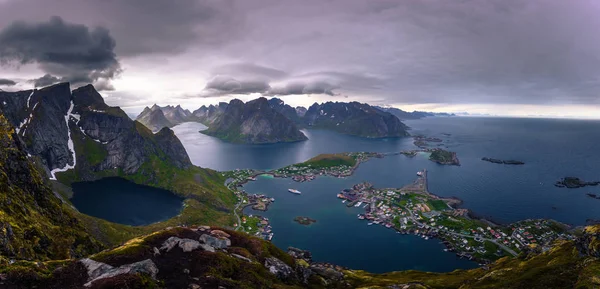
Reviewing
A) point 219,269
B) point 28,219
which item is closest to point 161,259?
point 219,269

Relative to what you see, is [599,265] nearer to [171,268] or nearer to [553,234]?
[171,268]

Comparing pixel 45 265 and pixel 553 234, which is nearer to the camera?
pixel 45 265

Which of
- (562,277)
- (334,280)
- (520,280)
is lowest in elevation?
(334,280)

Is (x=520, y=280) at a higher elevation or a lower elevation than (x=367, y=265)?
higher

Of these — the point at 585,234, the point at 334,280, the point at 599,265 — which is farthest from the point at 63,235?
the point at 585,234

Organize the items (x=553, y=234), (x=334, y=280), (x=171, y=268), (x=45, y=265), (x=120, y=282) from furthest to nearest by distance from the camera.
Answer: (x=553, y=234), (x=334, y=280), (x=171, y=268), (x=45, y=265), (x=120, y=282)

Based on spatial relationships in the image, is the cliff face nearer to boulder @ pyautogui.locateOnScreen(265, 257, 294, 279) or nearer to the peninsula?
boulder @ pyautogui.locateOnScreen(265, 257, 294, 279)
